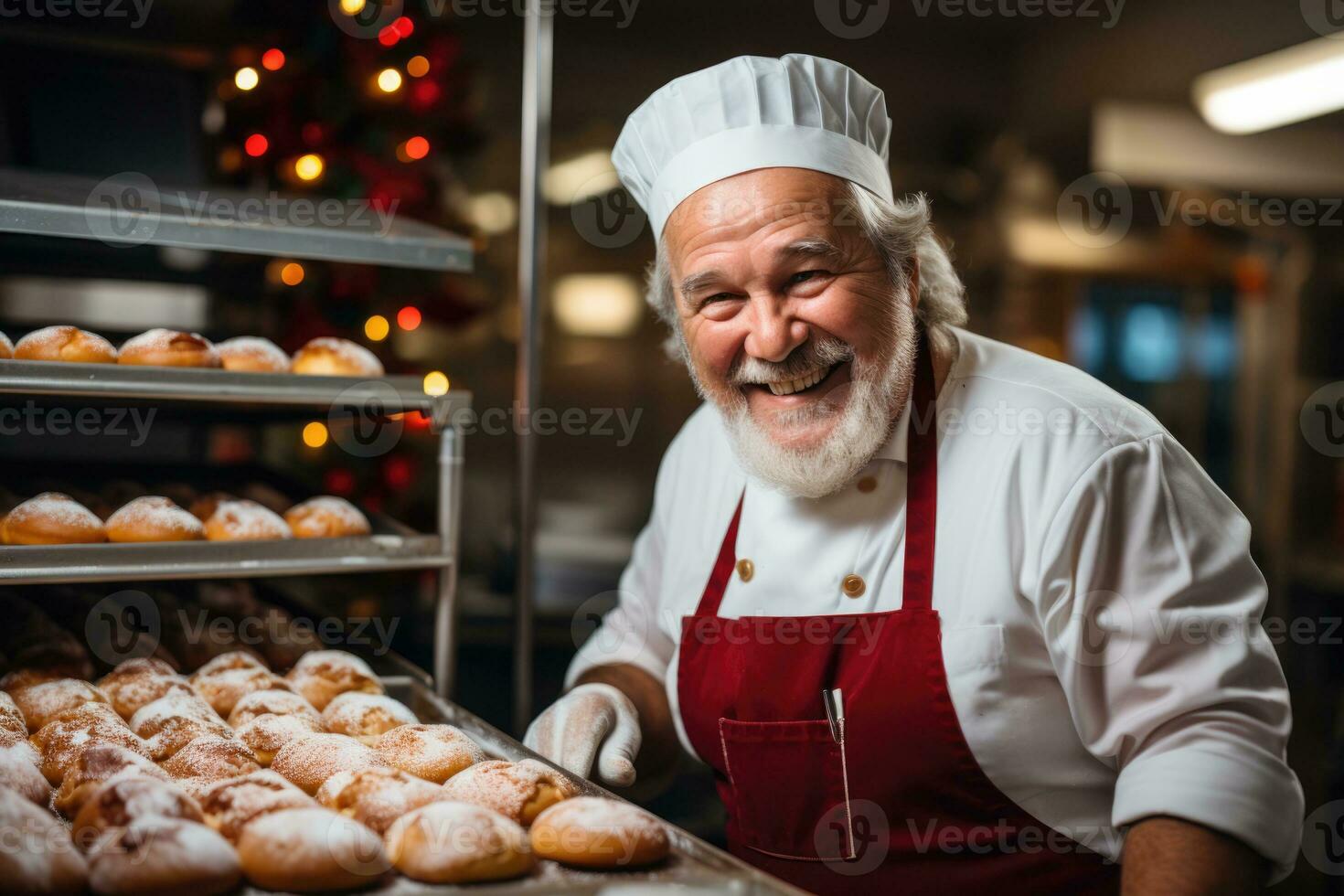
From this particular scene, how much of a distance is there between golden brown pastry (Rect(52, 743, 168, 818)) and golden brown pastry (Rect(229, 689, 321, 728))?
24 centimetres

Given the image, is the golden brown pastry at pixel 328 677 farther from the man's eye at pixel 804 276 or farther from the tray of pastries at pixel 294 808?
the man's eye at pixel 804 276

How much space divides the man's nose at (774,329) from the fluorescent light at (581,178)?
1.44 meters

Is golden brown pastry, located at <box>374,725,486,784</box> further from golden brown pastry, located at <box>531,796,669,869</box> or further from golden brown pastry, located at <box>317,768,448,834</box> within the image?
golden brown pastry, located at <box>531,796,669,869</box>

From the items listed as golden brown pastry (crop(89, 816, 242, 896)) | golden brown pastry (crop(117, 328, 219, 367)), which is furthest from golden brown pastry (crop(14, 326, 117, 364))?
golden brown pastry (crop(89, 816, 242, 896))

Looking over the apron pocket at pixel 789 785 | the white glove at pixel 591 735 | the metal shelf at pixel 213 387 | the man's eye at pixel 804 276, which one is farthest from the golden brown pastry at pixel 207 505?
the man's eye at pixel 804 276

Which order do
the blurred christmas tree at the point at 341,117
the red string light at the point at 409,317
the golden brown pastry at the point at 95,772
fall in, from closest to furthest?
the golden brown pastry at the point at 95,772 → the blurred christmas tree at the point at 341,117 → the red string light at the point at 409,317

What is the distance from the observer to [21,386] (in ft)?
4.57

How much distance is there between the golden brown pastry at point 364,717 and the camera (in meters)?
1.48

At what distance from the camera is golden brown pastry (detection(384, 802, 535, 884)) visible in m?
1.04

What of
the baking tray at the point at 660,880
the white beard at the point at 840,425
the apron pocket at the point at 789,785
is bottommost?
the apron pocket at the point at 789,785

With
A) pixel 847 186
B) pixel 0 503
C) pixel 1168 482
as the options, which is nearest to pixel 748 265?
pixel 847 186

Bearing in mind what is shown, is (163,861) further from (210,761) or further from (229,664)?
(229,664)

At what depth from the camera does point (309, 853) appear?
1011mm

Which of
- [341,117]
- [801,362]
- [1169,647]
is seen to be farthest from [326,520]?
[1169,647]
